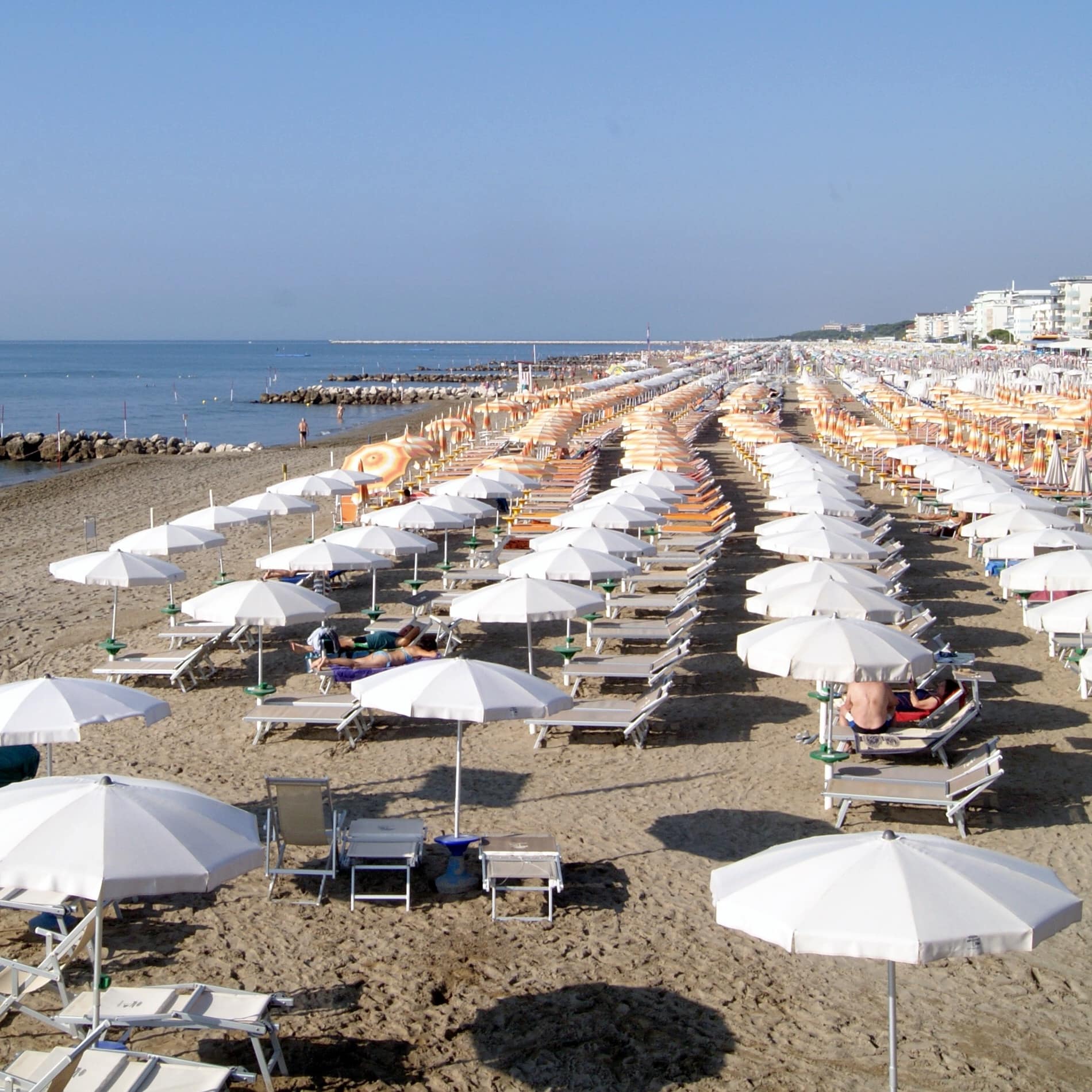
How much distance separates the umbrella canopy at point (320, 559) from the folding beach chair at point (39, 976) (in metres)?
5.33

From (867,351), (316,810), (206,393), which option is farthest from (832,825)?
(867,351)

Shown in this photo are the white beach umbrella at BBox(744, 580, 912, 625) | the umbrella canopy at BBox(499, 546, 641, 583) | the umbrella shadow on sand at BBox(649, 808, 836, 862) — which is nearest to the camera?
the umbrella shadow on sand at BBox(649, 808, 836, 862)

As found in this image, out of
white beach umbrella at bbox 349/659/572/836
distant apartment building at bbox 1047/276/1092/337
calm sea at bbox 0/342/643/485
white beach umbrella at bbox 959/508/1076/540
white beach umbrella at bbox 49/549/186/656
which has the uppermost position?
distant apartment building at bbox 1047/276/1092/337

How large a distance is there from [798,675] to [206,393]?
83.1 metres

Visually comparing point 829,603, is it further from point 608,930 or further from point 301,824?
point 301,824

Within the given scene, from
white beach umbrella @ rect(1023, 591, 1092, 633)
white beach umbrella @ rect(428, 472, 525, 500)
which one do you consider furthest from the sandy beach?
white beach umbrella @ rect(428, 472, 525, 500)

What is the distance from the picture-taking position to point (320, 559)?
414 inches

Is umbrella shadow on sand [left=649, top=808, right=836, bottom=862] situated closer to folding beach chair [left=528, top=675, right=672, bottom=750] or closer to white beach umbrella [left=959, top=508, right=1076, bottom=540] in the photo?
folding beach chair [left=528, top=675, right=672, bottom=750]

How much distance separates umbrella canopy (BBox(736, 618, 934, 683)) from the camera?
709 centimetres

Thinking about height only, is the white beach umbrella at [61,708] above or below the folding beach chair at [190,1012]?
above

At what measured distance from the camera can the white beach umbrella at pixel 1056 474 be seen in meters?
20.6

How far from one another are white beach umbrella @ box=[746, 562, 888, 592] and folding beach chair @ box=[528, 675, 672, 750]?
1.29 meters

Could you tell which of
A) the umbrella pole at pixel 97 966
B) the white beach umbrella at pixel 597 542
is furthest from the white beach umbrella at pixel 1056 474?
the umbrella pole at pixel 97 966

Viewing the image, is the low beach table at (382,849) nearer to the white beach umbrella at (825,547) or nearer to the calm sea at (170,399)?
the white beach umbrella at (825,547)
